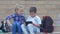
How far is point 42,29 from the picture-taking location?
310 inches

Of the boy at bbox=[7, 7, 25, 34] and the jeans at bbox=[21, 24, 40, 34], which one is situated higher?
the boy at bbox=[7, 7, 25, 34]

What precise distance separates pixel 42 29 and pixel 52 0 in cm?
386

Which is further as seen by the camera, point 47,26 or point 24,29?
point 47,26

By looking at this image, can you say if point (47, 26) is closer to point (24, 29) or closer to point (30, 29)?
point (30, 29)

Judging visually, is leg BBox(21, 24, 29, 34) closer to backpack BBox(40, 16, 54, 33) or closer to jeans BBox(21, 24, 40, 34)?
jeans BBox(21, 24, 40, 34)

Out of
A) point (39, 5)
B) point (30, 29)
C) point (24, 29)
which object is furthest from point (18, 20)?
point (39, 5)

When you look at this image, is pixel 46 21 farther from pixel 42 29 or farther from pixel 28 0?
pixel 28 0

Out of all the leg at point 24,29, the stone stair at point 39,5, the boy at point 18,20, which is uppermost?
the stone stair at point 39,5

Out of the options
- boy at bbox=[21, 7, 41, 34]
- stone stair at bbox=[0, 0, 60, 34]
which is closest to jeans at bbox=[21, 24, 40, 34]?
boy at bbox=[21, 7, 41, 34]

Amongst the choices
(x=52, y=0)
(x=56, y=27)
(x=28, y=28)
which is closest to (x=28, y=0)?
(x=52, y=0)

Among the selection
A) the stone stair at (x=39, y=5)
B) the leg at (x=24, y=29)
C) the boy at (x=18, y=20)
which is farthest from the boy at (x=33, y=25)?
Answer: the stone stair at (x=39, y=5)

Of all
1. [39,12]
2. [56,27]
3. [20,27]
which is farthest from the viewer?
[39,12]

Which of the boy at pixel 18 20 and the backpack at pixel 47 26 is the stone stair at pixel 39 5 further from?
the boy at pixel 18 20

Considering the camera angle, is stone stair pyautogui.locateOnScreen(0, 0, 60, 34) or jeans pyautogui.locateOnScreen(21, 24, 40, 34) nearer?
jeans pyautogui.locateOnScreen(21, 24, 40, 34)
